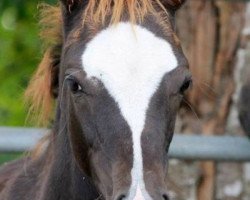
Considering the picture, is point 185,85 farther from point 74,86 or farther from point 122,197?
point 122,197

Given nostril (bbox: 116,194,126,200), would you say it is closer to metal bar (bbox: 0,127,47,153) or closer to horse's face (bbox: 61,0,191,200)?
horse's face (bbox: 61,0,191,200)

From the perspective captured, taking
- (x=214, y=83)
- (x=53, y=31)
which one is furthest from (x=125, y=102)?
(x=214, y=83)

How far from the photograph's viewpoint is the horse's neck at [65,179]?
530 centimetres

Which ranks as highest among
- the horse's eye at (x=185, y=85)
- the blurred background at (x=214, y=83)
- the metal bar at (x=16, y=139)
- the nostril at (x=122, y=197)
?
the horse's eye at (x=185, y=85)

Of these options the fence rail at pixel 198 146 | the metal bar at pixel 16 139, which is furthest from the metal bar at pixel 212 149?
the metal bar at pixel 16 139

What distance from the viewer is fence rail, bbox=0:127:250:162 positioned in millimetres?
6477

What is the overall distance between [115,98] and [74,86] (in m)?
0.24

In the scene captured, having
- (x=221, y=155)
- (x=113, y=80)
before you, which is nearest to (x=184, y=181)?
(x=221, y=155)

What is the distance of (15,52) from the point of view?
9.60 m

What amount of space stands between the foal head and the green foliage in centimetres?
383

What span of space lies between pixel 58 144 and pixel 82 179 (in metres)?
0.23

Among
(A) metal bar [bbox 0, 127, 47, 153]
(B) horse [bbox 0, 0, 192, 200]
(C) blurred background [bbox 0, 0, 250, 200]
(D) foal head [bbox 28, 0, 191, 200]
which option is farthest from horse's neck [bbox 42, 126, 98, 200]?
(C) blurred background [bbox 0, 0, 250, 200]

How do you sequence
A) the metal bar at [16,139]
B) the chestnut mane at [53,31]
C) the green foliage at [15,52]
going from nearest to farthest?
the chestnut mane at [53,31], the metal bar at [16,139], the green foliage at [15,52]

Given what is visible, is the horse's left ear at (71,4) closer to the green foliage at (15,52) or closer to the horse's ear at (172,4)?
the horse's ear at (172,4)
